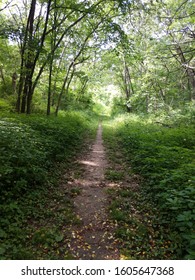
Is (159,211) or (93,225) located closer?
(93,225)

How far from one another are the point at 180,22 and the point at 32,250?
14.8 meters

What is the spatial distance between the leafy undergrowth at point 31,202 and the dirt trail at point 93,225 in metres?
0.19

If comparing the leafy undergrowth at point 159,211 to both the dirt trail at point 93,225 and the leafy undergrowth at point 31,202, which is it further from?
the leafy undergrowth at point 31,202

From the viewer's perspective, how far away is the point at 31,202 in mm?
4422

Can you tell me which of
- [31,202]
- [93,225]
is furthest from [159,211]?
[31,202]

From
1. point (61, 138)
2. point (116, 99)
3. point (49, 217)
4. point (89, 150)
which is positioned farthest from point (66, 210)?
point (116, 99)

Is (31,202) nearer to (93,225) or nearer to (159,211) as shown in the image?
(93,225)

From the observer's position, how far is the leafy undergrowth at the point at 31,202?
328 centimetres

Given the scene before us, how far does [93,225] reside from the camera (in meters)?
4.02

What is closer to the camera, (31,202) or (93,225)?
(93,225)

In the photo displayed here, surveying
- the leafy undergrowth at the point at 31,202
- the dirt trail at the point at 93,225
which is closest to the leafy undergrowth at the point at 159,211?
the dirt trail at the point at 93,225

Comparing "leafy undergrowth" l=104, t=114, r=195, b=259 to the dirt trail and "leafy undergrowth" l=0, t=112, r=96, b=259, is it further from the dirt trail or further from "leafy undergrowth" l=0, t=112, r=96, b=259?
"leafy undergrowth" l=0, t=112, r=96, b=259

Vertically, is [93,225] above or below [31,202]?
below

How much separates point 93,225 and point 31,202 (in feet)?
4.54
